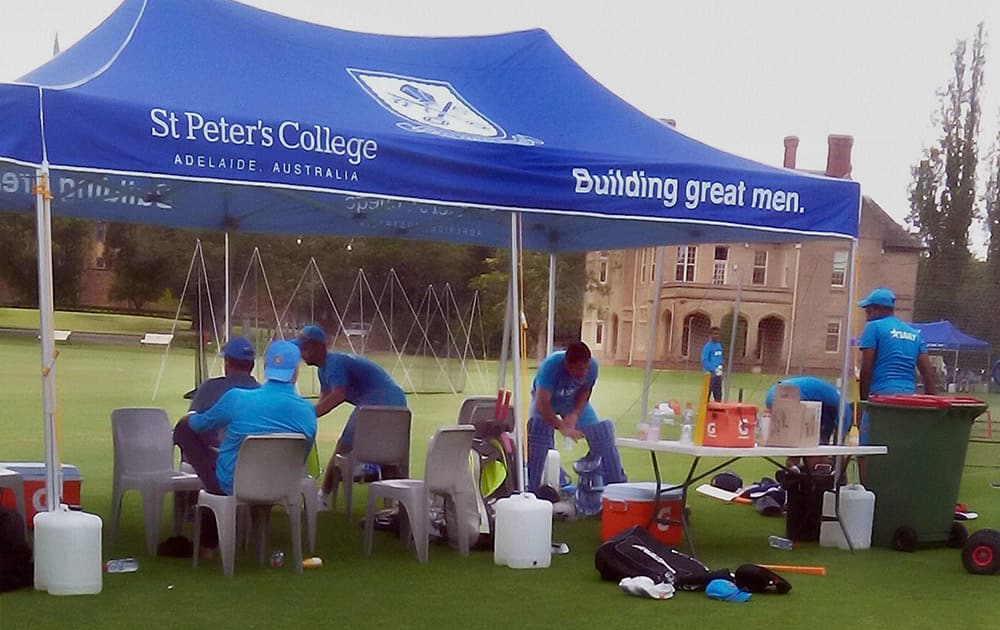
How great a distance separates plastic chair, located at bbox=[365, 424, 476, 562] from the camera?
657 centimetres

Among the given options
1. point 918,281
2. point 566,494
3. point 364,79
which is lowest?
point 566,494

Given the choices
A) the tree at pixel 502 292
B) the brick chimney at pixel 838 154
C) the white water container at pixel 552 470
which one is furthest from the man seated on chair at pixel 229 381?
the brick chimney at pixel 838 154

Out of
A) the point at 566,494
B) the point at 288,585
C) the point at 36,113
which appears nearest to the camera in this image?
the point at 36,113

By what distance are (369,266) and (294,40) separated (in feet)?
63.0

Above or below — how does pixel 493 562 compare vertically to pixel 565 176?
below

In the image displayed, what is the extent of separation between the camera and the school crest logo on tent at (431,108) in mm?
6586

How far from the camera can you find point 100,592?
17.8 feet

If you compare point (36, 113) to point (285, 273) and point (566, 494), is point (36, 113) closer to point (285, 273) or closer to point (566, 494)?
point (566, 494)

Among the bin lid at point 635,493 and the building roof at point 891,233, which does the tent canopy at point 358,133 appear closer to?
the bin lid at point 635,493

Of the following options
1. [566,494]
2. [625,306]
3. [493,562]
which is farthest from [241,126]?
[625,306]

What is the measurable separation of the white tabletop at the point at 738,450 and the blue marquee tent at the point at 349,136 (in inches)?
51.2

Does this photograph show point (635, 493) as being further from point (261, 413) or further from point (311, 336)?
point (311, 336)

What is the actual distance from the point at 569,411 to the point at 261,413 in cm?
296

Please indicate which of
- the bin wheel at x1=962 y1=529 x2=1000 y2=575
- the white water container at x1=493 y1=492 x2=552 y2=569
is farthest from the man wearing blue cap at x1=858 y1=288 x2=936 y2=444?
the white water container at x1=493 y1=492 x2=552 y2=569
